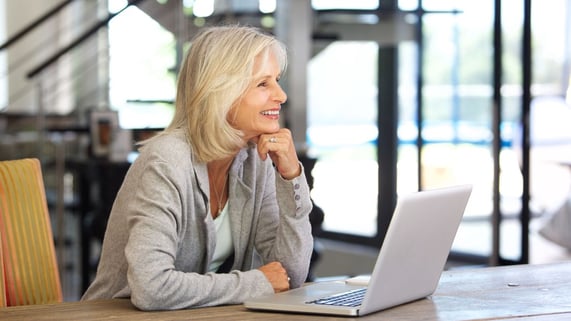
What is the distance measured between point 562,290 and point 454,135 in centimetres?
443

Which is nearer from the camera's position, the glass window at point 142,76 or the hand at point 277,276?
the hand at point 277,276

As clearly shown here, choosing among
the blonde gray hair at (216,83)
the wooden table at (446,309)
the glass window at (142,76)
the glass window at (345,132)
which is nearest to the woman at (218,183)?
the blonde gray hair at (216,83)

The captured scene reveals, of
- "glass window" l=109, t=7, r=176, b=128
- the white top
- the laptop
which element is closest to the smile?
→ the white top

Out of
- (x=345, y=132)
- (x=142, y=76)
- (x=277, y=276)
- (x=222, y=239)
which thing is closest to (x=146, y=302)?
(x=277, y=276)

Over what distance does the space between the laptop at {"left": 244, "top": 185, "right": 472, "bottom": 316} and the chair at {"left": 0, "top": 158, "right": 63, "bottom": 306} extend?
61 centimetres

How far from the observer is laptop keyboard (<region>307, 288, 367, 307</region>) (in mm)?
1881

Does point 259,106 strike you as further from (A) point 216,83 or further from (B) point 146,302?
(B) point 146,302

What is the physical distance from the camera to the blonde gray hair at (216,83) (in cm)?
219

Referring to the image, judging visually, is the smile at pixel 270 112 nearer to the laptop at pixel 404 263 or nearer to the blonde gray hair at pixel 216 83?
the blonde gray hair at pixel 216 83

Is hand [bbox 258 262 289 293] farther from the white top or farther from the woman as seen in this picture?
the white top

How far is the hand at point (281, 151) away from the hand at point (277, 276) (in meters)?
0.21

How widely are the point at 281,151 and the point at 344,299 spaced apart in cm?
41

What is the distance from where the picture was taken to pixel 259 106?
222 centimetres

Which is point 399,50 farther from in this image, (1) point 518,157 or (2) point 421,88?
(1) point 518,157
